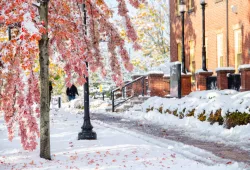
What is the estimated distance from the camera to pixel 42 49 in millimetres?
9430

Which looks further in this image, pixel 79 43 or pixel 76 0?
pixel 76 0

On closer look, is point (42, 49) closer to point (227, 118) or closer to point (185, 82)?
point (227, 118)

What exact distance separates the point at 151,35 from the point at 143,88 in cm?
2017

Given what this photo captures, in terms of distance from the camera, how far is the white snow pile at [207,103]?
47.2 ft

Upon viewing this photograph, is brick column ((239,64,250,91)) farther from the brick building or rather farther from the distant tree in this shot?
the distant tree

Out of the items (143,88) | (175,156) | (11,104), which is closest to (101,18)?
(11,104)

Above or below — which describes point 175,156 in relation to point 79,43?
below

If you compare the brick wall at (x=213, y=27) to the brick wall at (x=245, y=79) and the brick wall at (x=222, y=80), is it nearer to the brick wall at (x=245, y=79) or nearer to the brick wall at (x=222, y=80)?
the brick wall at (x=222, y=80)

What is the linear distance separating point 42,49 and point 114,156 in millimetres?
2655

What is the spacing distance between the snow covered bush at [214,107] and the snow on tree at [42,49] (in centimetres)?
510

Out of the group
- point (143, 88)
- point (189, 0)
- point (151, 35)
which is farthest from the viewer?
point (151, 35)

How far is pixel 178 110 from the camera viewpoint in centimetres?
1858

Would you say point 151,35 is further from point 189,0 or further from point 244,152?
point 244,152

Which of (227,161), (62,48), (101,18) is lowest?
(227,161)
